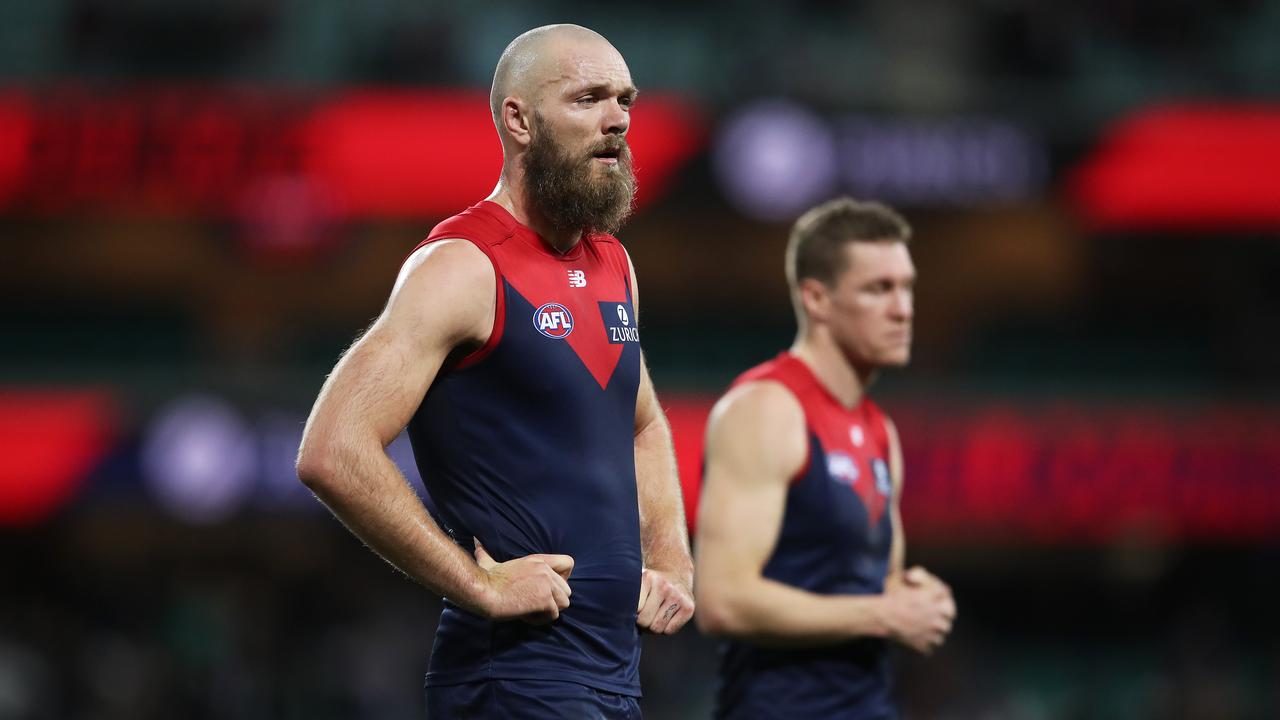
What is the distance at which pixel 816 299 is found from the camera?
5422 mm

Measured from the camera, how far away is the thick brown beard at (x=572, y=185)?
3557 millimetres

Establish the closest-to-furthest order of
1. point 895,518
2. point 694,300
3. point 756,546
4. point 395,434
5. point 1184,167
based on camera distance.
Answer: point 395,434, point 756,546, point 895,518, point 1184,167, point 694,300

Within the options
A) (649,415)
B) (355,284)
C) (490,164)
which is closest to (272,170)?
(490,164)

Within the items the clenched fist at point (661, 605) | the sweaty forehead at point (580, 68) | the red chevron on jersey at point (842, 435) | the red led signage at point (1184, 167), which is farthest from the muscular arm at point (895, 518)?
the red led signage at point (1184, 167)

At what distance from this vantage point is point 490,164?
44.8 ft

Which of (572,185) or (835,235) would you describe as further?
(835,235)

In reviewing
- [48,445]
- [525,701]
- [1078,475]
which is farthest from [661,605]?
[48,445]

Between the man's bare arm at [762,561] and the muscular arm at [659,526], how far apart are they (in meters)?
0.84

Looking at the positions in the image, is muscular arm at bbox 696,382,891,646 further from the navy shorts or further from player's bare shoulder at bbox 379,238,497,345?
player's bare shoulder at bbox 379,238,497,345

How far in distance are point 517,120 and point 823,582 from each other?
2003 mm

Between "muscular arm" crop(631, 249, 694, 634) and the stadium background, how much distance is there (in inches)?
299

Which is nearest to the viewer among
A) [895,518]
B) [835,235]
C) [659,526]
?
[659,526]

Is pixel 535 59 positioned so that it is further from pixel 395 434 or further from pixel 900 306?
pixel 900 306

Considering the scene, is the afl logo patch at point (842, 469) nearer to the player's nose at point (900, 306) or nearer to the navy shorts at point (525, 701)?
the player's nose at point (900, 306)
